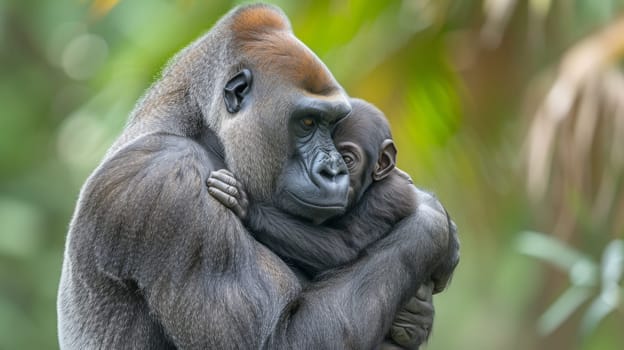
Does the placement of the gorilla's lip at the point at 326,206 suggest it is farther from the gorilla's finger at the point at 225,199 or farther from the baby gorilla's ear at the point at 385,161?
the baby gorilla's ear at the point at 385,161

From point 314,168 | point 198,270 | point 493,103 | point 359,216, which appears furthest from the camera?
point 493,103

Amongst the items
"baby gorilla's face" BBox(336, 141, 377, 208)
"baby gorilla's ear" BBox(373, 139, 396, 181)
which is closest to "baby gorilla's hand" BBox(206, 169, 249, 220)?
"baby gorilla's face" BBox(336, 141, 377, 208)

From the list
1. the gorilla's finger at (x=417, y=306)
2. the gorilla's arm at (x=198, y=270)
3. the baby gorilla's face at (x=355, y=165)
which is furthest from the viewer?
the gorilla's finger at (x=417, y=306)

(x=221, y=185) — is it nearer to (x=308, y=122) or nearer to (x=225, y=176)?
(x=225, y=176)

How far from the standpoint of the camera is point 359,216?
4164 millimetres

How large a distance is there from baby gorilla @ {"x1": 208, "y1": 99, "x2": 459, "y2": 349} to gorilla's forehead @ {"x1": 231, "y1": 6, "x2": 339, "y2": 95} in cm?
24

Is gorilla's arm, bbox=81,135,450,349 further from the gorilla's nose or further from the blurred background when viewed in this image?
the blurred background

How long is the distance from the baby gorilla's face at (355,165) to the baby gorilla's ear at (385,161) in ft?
0.17

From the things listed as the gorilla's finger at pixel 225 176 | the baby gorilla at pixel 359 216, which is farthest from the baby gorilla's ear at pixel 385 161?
the gorilla's finger at pixel 225 176

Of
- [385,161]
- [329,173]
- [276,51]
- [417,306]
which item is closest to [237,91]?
[276,51]

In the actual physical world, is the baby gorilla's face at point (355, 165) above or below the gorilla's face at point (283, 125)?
below

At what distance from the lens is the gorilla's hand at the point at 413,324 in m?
4.23

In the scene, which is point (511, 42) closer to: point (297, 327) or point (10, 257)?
point (297, 327)

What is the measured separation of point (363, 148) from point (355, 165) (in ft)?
0.22
